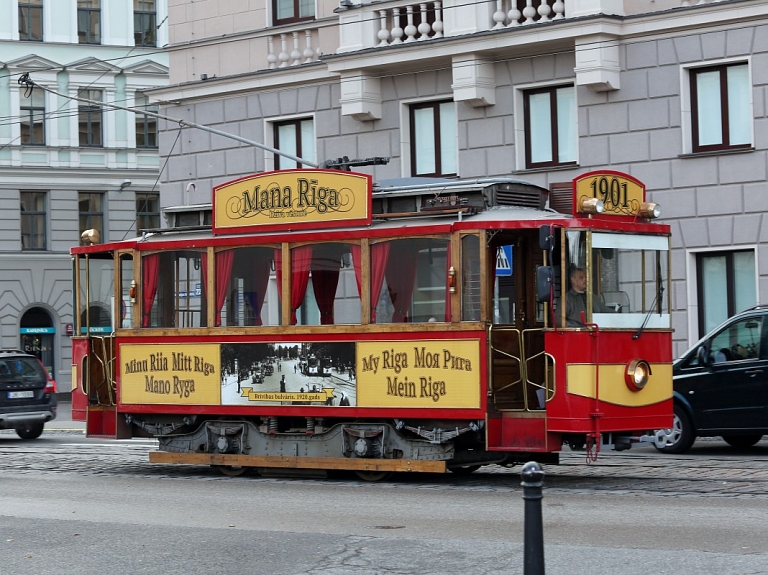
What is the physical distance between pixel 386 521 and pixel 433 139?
625 inches

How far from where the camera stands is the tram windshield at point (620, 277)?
14.2m

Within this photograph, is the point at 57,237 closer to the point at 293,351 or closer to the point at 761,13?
the point at 761,13

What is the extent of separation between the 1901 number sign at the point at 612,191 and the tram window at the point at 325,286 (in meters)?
2.52

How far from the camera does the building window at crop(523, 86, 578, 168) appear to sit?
2514 centimetres

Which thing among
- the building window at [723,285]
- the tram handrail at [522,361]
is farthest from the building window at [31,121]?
the tram handrail at [522,361]

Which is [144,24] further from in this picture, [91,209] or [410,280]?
[410,280]

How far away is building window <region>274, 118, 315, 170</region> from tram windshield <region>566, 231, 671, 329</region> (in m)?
14.3

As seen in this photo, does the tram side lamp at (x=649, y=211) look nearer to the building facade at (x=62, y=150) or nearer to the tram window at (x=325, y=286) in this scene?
the tram window at (x=325, y=286)

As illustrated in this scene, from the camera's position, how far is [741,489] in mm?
13539

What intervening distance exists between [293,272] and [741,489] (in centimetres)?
520

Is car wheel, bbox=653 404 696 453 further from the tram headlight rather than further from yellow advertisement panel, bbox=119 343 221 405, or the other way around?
yellow advertisement panel, bbox=119 343 221 405

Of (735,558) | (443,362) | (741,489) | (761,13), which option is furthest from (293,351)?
(761,13)

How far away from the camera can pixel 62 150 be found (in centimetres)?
4666

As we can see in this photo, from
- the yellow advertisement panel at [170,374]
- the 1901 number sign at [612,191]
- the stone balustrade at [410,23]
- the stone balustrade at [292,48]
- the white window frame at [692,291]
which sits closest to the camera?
the 1901 number sign at [612,191]
